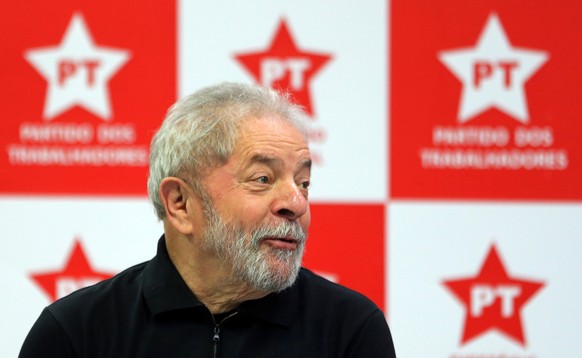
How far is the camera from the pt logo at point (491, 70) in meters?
2.45

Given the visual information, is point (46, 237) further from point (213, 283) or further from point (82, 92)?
point (213, 283)

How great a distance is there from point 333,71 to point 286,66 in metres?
0.14

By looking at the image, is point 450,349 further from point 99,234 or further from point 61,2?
point 61,2

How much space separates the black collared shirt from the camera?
1.55 m

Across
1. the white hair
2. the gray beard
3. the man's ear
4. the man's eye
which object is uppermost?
the white hair

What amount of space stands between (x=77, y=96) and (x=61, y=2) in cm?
28

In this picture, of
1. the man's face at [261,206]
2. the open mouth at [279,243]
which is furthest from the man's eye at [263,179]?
the open mouth at [279,243]

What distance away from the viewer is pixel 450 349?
247 cm

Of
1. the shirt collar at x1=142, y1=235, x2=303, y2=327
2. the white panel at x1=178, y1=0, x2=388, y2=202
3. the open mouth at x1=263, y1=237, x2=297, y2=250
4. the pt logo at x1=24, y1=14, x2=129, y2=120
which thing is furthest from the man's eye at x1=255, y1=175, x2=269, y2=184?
the pt logo at x1=24, y1=14, x2=129, y2=120

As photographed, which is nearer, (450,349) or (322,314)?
(322,314)

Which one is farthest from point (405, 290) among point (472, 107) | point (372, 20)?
point (372, 20)

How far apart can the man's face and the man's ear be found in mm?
67

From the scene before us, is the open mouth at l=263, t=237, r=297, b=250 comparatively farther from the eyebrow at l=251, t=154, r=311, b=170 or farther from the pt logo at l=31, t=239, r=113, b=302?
the pt logo at l=31, t=239, r=113, b=302

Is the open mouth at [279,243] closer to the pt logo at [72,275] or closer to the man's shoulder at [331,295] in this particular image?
the man's shoulder at [331,295]
